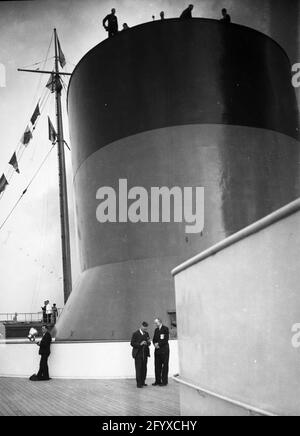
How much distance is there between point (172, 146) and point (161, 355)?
4497 millimetres

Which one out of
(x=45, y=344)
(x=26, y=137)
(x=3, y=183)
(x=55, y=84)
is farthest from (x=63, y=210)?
(x=45, y=344)

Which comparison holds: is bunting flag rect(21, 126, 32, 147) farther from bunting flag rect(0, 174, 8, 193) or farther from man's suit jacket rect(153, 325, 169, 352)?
man's suit jacket rect(153, 325, 169, 352)

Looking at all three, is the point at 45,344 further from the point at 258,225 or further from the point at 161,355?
the point at 258,225

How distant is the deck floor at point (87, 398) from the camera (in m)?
5.45

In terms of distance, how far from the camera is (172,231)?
9711 mm

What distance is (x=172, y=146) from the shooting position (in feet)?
33.3

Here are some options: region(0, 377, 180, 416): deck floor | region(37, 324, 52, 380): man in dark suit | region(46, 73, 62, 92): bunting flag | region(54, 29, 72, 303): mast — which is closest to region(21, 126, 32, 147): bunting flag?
region(54, 29, 72, 303): mast

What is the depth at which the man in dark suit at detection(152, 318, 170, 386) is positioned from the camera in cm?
749

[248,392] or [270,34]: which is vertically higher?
[270,34]

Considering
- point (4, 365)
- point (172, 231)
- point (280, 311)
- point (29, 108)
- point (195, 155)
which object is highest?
point (29, 108)

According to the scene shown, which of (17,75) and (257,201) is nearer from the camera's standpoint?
(257,201)

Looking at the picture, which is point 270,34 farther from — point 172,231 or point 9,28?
point 9,28
